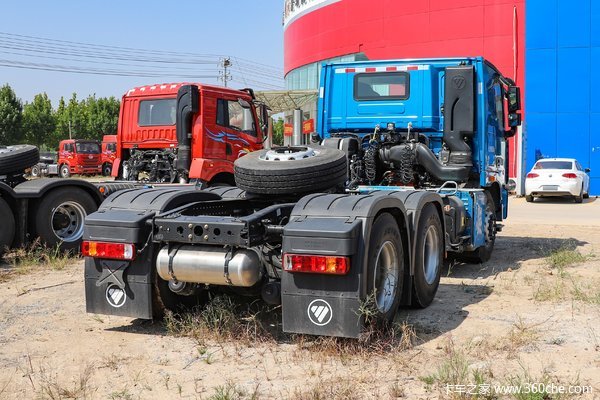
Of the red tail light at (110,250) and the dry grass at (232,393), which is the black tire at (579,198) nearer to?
the red tail light at (110,250)

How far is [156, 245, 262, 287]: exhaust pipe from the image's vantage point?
197 inches

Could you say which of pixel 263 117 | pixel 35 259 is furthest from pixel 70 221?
pixel 263 117

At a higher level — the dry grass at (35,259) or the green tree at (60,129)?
the green tree at (60,129)

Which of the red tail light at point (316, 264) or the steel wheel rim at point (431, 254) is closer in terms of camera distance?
the red tail light at point (316, 264)

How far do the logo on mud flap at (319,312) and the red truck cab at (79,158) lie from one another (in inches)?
1428

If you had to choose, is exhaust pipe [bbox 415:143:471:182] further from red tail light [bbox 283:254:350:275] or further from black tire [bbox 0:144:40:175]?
black tire [bbox 0:144:40:175]

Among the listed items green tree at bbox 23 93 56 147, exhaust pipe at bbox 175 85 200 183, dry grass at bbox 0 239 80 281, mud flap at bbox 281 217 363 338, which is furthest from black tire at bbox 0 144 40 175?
green tree at bbox 23 93 56 147

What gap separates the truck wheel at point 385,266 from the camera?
16.4 ft

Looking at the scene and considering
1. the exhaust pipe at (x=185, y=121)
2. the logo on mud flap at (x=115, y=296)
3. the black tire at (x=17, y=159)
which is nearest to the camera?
the logo on mud flap at (x=115, y=296)

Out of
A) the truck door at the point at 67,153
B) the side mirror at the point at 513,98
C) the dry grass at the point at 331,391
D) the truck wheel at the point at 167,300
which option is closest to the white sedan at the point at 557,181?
the side mirror at the point at 513,98

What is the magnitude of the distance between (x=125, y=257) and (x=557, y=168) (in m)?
19.2

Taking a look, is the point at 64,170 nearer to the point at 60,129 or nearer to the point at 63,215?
the point at 60,129

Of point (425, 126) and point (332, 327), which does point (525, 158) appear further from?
point (332, 327)

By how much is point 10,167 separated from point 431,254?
6.54 metres
